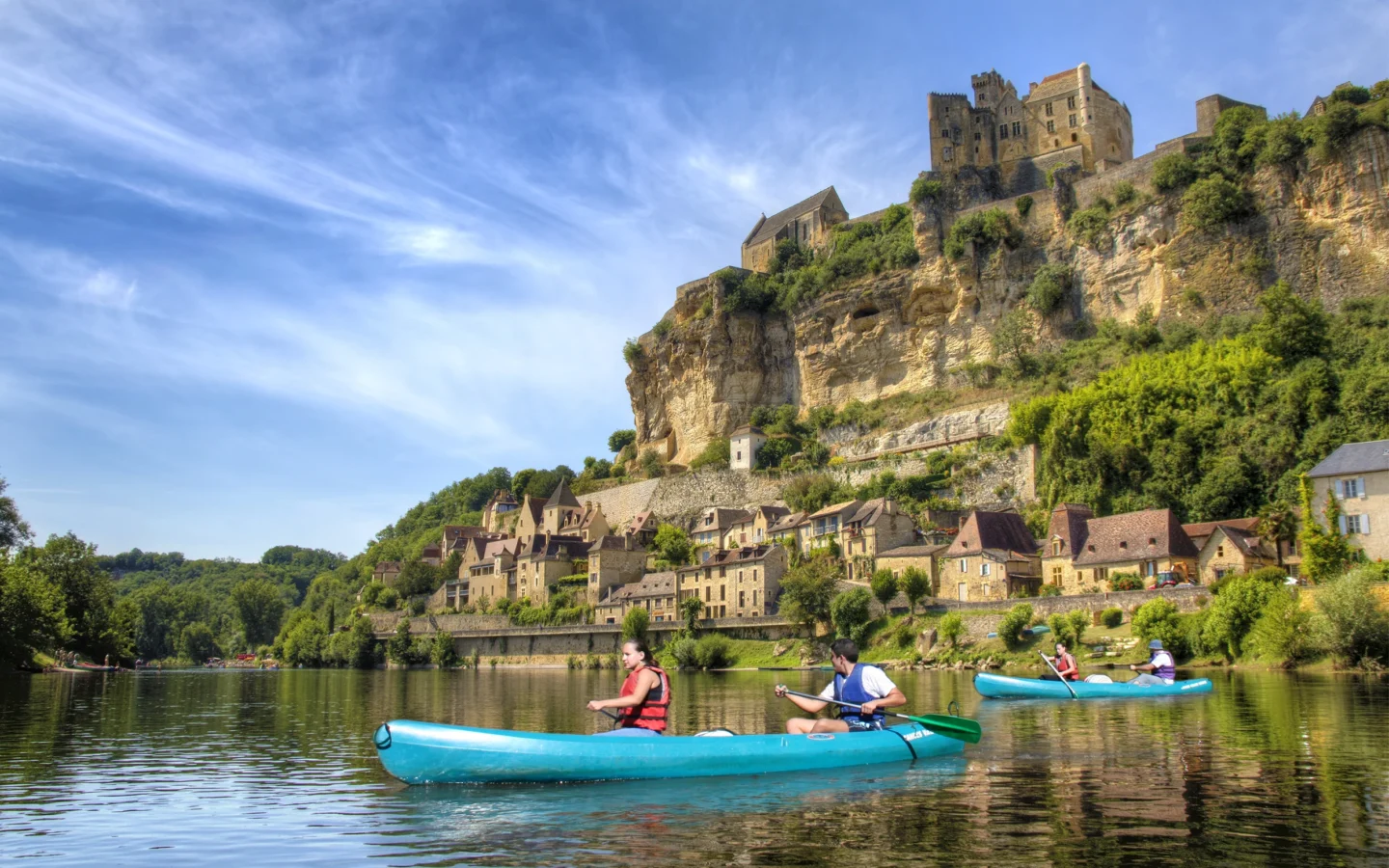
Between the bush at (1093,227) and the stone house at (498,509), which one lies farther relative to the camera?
the stone house at (498,509)

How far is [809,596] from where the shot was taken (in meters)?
50.3

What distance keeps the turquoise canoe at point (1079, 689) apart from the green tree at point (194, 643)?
97.1m

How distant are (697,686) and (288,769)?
2219cm

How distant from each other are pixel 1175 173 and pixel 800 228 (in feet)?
112

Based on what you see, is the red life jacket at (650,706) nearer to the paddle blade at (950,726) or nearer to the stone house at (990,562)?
the paddle blade at (950,726)

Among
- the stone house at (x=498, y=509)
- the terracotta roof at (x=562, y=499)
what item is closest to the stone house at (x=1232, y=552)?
the terracotta roof at (x=562, y=499)

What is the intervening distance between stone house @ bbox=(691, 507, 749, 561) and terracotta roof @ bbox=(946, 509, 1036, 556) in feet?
63.9

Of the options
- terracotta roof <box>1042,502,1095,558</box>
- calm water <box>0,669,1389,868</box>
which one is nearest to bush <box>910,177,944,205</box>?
terracotta roof <box>1042,502,1095,558</box>

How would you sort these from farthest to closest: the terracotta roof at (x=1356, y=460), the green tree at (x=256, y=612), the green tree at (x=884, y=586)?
the green tree at (x=256, y=612), the green tree at (x=884, y=586), the terracotta roof at (x=1356, y=460)

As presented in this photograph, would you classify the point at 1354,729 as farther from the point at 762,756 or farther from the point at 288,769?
the point at 288,769

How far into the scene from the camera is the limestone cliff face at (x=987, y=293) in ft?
180

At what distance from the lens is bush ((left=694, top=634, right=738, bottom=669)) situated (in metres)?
52.4

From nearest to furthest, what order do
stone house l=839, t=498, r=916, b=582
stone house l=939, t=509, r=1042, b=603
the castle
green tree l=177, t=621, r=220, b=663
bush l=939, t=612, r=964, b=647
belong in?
1. bush l=939, t=612, r=964, b=647
2. stone house l=939, t=509, r=1042, b=603
3. stone house l=839, t=498, r=916, b=582
4. the castle
5. green tree l=177, t=621, r=220, b=663

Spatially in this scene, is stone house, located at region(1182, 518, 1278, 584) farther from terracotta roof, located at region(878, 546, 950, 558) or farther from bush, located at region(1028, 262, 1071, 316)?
bush, located at region(1028, 262, 1071, 316)
